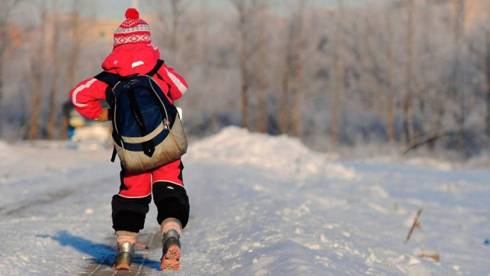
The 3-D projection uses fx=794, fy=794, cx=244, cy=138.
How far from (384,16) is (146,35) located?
49.8 metres

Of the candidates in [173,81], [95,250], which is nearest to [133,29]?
[173,81]

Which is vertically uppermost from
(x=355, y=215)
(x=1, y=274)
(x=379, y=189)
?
(x=1, y=274)

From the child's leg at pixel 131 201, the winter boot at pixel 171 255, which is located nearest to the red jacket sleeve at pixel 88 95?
the child's leg at pixel 131 201

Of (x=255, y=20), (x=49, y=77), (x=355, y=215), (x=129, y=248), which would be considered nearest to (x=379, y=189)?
(x=355, y=215)

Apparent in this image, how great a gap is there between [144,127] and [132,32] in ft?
2.39

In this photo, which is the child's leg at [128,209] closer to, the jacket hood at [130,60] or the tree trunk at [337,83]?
the jacket hood at [130,60]

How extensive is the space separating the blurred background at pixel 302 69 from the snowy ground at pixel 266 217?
918 inches

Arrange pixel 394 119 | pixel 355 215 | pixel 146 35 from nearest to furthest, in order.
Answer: pixel 146 35, pixel 355 215, pixel 394 119

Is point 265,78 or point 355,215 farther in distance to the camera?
point 265,78

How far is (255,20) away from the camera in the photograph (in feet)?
147

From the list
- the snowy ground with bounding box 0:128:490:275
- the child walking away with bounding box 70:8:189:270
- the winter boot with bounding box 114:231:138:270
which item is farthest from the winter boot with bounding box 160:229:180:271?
the snowy ground with bounding box 0:128:490:275

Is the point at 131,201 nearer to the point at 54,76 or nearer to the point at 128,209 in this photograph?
the point at 128,209

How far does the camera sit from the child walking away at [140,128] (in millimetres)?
5066

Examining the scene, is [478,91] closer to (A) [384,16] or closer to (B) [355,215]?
(A) [384,16]
